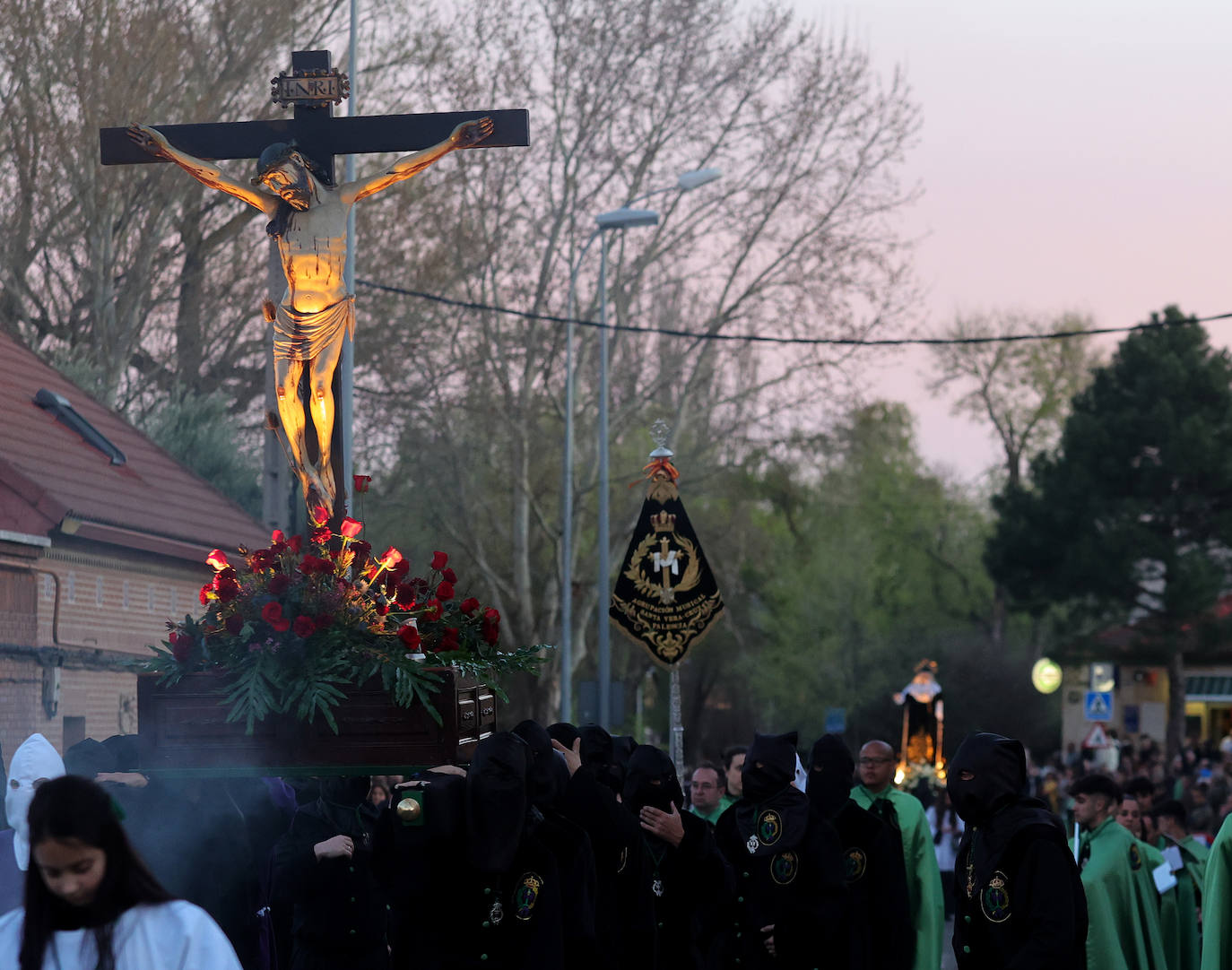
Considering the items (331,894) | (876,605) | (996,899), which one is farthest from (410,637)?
(876,605)

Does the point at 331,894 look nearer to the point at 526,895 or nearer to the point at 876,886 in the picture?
the point at 526,895

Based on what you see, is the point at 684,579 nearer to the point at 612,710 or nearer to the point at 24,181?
the point at 612,710

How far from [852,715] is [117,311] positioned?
97.9 feet

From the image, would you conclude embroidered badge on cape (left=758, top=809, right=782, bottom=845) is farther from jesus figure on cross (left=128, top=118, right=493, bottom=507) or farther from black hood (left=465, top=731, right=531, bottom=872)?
black hood (left=465, top=731, right=531, bottom=872)

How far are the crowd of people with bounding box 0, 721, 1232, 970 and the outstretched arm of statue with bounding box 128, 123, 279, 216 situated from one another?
7.68ft

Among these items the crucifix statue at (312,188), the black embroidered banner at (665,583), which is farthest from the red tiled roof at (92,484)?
the crucifix statue at (312,188)

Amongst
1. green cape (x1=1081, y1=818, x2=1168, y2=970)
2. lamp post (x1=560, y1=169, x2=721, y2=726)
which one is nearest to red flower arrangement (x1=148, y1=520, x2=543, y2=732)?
green cape (x1=1081, y1=818, x2=1168, y2=970)

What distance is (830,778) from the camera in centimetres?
919

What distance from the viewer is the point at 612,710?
2581cm

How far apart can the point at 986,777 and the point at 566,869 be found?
1.58 meters

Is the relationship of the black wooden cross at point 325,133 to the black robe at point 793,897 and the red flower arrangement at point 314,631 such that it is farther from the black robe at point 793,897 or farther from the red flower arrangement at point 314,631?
the black robe at point 793,897

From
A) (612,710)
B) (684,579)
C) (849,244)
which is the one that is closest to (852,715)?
(849,244)

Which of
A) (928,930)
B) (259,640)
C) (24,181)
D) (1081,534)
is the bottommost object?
(928,930)

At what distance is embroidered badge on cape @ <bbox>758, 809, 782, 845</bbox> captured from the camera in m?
8.72
